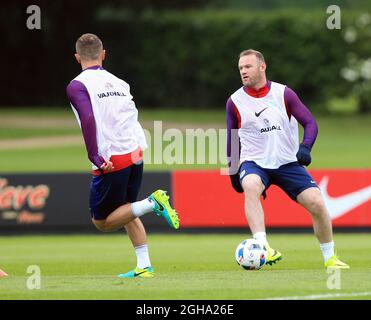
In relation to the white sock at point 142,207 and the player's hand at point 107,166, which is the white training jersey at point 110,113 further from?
the white sock at point 142,207

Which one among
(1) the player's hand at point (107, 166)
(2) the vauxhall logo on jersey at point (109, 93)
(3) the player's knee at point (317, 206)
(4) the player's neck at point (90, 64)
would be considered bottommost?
(3) the player's knee at point (317, 206)

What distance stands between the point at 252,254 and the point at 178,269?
2595mm

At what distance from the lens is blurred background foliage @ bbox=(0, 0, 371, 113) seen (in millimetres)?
43125

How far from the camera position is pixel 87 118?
443 inches

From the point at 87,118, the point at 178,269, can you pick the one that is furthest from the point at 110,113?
the point at 178,269

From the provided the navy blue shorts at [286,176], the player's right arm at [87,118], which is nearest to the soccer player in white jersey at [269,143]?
the navy blue shorts at [286,176]

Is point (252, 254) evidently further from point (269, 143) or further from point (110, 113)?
point (110, 113)

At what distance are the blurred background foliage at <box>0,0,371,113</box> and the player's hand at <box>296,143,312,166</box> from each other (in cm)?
3185

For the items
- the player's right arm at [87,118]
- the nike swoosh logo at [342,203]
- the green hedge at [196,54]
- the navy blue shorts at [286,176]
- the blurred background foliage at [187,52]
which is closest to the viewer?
the player's right arm at [87,118]

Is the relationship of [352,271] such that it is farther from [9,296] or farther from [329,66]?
[329,66]

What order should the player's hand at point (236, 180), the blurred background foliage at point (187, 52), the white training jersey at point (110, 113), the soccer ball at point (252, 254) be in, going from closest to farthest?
the white training jersey at point (110, 113) < the soccer ball at point (252, 254) < the player's hand at point (236, 180) < the blurred background foliage at point (187, 52)

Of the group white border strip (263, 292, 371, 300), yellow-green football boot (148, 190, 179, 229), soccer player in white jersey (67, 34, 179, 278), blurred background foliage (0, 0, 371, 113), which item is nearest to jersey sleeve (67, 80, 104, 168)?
soccer player in white jersey (67, 34, 179, 278)

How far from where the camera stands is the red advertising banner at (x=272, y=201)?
20484 mm
